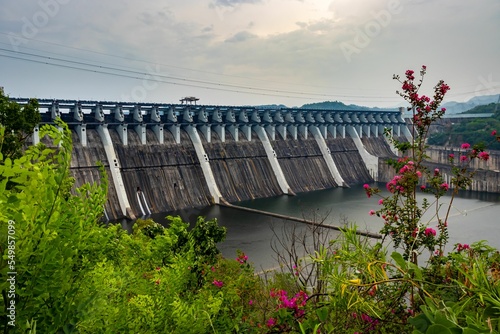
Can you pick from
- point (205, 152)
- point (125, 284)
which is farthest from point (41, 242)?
point (205, 152)

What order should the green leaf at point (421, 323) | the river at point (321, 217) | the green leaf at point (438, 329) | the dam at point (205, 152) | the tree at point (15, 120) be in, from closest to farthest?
the green leaf at point (438, 329) → the green leaf at point (421, 323) → the tree at point (15, 120) → the river at point (321, 217) → the dam at point (205, 152)

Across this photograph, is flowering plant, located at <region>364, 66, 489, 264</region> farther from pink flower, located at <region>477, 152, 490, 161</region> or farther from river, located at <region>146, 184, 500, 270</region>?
Result: river, located at <region>146, 184, 500, 270</region>

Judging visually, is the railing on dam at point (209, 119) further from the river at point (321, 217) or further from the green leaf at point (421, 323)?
the green leaf at point (421, 323)

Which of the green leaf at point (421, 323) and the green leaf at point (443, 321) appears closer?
the green leaf at point (443, 321)

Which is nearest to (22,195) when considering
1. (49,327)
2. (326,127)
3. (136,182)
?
(49,327)

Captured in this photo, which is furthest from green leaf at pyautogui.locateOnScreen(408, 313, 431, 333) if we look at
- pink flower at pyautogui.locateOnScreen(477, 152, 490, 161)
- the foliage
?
pink flower at pyautogui.locateOnScreen(477, 152, 490, 161)

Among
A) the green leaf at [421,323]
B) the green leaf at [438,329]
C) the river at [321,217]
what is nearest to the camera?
the green leaf at [438,329]

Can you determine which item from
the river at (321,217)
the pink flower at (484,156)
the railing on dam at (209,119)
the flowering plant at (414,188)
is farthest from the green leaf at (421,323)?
the railing on dam at (209,119)
